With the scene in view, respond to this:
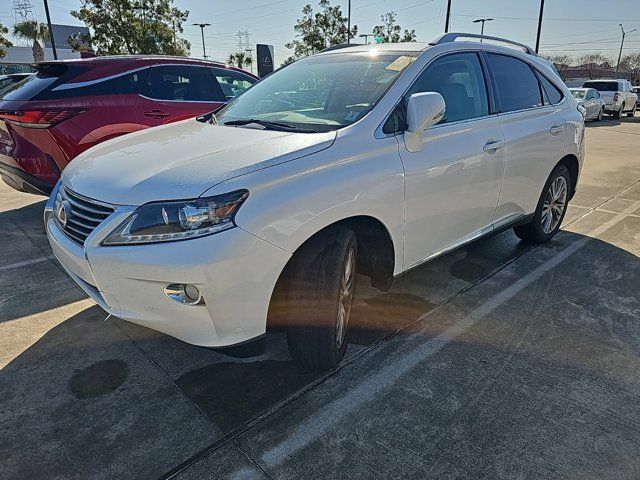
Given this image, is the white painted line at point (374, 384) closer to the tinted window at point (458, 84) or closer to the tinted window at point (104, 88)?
the tinted window at point (458, 84)

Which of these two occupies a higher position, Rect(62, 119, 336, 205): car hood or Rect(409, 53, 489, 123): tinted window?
Rect(409, 53, 489, 123): tinted window

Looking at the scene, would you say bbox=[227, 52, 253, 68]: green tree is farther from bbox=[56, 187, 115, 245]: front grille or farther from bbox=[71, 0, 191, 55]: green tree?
bbox=[56, 187, 115, 245]: front grille

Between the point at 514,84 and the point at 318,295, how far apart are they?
2.70 m

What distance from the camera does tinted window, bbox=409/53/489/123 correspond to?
3.02 metres

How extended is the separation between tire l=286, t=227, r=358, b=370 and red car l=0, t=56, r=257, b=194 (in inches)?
135

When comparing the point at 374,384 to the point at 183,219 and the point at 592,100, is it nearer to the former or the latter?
the point at 183,219

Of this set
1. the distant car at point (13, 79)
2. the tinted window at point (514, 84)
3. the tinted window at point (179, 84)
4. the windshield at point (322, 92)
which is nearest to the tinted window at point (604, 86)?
the tinted window at point (514, 84)

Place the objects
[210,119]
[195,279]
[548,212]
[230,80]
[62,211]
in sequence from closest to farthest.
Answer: [195,279]
[62,211]
[210,119]
[548,212]
[230,80]

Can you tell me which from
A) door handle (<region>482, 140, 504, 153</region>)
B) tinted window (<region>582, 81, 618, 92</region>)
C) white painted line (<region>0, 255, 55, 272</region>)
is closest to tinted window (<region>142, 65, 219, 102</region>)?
white painted line (<region>0, 255, 55, 272</region>)

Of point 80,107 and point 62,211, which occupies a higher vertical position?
point 80,107

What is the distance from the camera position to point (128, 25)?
22.8 meters

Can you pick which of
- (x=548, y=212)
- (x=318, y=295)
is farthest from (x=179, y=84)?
(x=548, y=212)

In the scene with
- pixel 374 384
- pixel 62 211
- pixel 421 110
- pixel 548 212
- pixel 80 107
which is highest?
pixel 421 110

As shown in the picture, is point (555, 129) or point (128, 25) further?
point (128, 25)
